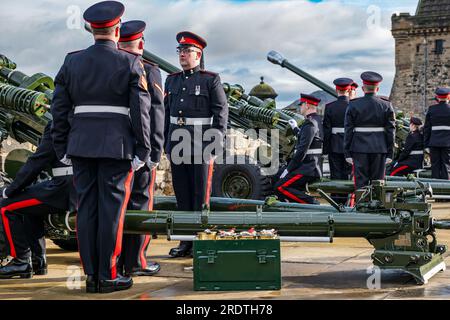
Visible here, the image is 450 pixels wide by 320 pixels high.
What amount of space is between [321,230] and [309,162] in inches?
148

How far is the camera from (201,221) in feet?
17.4

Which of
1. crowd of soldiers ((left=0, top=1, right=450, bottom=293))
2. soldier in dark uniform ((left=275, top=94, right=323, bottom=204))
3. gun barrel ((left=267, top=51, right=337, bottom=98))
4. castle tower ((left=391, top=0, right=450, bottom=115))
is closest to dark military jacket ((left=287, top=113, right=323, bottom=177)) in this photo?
soldier in dark uniform ((left=275, top=94, right=323, bottom=204))

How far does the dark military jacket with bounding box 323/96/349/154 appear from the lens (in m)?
10.4

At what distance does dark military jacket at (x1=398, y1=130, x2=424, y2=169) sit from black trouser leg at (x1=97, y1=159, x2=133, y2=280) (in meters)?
9.41

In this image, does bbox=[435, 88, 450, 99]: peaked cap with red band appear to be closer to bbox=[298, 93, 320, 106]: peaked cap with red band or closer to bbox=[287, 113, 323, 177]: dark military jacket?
bbox=[287, 113, 323, 177]: dark military jacket

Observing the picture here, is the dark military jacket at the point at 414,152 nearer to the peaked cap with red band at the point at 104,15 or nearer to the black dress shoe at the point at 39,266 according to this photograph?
the black dress shoe at the point at 39,266

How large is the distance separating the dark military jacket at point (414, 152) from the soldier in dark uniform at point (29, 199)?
916 cm

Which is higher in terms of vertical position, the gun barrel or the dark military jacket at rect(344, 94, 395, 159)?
the gun barrel

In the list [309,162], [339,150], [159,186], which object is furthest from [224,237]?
[159,186]

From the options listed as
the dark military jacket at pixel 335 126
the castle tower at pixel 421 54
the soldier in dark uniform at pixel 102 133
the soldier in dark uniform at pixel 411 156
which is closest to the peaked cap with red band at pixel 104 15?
the soldier in dark uniform at pixel 102 133

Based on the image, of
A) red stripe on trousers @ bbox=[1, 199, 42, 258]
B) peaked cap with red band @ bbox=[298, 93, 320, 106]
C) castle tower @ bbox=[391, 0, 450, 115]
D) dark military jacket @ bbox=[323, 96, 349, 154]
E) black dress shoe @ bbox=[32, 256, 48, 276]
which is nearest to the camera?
Result: red stripe on trousers @ bbox=[1, 199, 42, 258]

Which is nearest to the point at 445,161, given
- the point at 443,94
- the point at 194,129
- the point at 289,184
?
the point at 443,94
